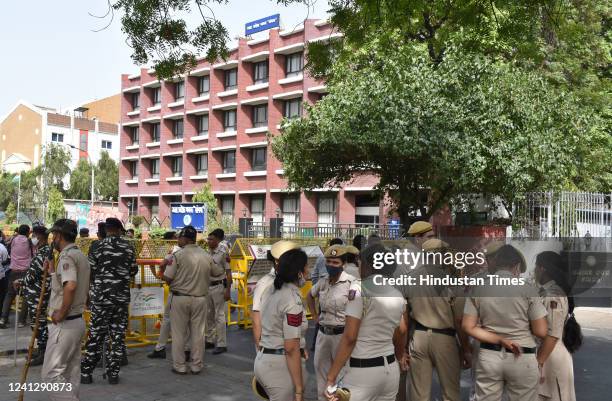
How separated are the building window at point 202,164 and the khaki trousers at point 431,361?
1595 inches

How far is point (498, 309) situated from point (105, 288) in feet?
15.6

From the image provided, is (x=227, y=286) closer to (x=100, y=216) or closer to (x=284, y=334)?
(x=284, y=334)

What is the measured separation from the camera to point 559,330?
15.8 ft

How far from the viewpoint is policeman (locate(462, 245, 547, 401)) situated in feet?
14.8

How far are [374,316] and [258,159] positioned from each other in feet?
123

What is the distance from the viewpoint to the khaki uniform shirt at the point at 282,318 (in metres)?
4.33

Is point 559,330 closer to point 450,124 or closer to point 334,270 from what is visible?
point 334,270

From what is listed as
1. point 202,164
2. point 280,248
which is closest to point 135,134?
point 202,164

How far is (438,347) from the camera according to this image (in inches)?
202

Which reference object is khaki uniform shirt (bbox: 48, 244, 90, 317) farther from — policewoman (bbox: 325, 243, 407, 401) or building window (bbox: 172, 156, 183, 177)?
building window (bbox: 172, 156, 183, 177)

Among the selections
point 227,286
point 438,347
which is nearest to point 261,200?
point 227,286

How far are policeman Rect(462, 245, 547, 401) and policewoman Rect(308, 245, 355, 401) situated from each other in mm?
1123

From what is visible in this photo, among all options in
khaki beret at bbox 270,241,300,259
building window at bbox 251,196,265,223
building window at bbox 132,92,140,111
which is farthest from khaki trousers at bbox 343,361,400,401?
building window at bbox 132,92,140,111

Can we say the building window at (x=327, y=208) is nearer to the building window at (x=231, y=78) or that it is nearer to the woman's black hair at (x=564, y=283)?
the building window at (x=231, y=78)
